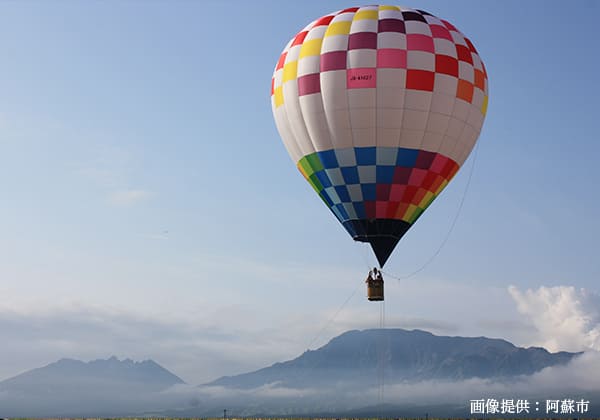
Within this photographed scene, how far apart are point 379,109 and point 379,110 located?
0.06 meters

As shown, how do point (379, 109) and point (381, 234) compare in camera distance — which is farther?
point (381, 234)

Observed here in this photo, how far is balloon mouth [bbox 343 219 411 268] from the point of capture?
4666 centimetres

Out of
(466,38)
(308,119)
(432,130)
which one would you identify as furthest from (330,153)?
(466,38)

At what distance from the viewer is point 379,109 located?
147 feet

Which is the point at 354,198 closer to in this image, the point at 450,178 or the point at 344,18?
the point at 450,178

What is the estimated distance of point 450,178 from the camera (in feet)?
159

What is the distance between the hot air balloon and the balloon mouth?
0.17 feet

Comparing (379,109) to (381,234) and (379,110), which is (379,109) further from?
(381,234)

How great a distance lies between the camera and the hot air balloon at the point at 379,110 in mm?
45062

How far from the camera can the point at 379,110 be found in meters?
44.9

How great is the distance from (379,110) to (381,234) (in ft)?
21.2

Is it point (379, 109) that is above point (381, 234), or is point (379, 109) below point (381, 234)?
above

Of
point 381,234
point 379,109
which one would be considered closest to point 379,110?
point 379,109

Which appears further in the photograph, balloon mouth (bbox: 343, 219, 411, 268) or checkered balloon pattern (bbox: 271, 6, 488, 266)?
balloon mouth (bbox: 343, 219, 411, 268)
